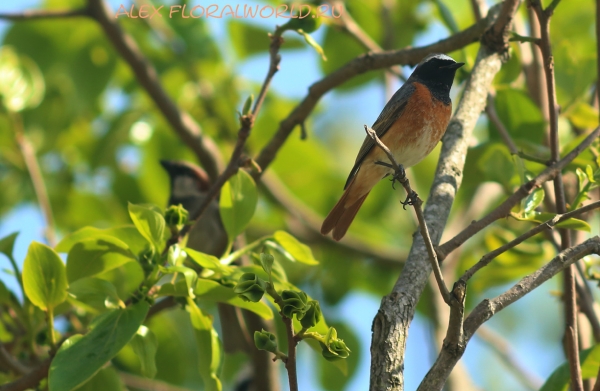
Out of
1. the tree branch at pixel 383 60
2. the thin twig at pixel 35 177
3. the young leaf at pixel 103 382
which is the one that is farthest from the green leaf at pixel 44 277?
the thin twig at pixel 35 177

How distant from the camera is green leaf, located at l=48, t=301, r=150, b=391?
2.37m

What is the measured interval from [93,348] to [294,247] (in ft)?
3.15

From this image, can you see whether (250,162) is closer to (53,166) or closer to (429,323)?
(429,323)

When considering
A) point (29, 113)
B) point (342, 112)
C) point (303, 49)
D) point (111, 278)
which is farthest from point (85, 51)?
point (342, 112)

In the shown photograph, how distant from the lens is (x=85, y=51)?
5707 mm

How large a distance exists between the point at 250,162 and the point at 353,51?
282cm

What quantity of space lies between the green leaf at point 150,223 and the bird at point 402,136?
58.2 inches

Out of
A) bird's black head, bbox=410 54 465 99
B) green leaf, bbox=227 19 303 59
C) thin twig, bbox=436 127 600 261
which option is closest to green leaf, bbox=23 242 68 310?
thin twig, bbox=436 127 600 261

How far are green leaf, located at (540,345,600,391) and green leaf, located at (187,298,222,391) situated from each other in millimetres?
1331

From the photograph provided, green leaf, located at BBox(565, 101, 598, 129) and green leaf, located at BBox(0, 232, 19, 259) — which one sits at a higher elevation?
green leaf, located at BBox(565, 101, 598, 129)

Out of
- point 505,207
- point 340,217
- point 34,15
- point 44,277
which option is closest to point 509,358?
point 340,217

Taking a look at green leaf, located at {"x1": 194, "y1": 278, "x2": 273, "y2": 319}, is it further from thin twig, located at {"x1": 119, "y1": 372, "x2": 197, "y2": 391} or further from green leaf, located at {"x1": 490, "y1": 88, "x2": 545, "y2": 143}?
thin twig, located at {"x1": 119, "y1": 372, "x2": 197, "y2": 391}

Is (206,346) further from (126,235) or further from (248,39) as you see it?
(248,39)

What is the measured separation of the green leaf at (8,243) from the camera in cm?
308
